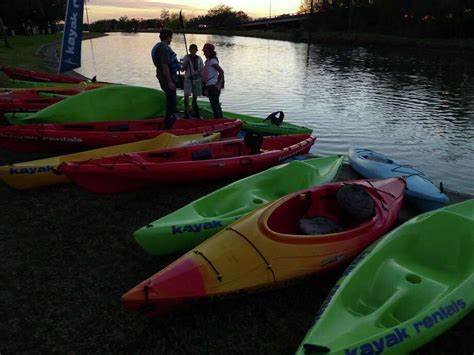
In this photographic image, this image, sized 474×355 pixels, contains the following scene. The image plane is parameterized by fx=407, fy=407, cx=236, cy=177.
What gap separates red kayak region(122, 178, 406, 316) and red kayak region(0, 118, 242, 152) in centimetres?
412

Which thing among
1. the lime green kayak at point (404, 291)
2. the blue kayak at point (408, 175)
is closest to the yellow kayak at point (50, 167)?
the blue kayak at point (408, 175)

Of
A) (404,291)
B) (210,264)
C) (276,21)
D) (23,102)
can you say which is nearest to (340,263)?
(404,291)

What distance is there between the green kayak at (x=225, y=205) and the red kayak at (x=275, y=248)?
191 mm

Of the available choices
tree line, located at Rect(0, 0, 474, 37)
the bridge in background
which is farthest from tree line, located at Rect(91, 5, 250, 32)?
tree line, located at Rect(0, 0, 474, 37)

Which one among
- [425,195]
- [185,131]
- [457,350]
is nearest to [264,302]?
[457,350]

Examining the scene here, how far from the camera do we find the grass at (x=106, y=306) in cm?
347

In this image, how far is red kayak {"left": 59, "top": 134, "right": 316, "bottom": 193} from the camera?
5.75 metres

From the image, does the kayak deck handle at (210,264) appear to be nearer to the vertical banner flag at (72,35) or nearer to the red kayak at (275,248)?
the red kayak at (275,248)

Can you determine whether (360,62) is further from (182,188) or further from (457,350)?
(457,350)

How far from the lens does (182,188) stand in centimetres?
665

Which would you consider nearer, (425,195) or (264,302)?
(264,302)

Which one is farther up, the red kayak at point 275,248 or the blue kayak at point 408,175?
the red kayak at point 275,248

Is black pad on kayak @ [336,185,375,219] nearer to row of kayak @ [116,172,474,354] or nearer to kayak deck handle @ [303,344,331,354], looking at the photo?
row of kayak @ [116,172,474,354]

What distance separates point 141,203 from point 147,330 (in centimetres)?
273
